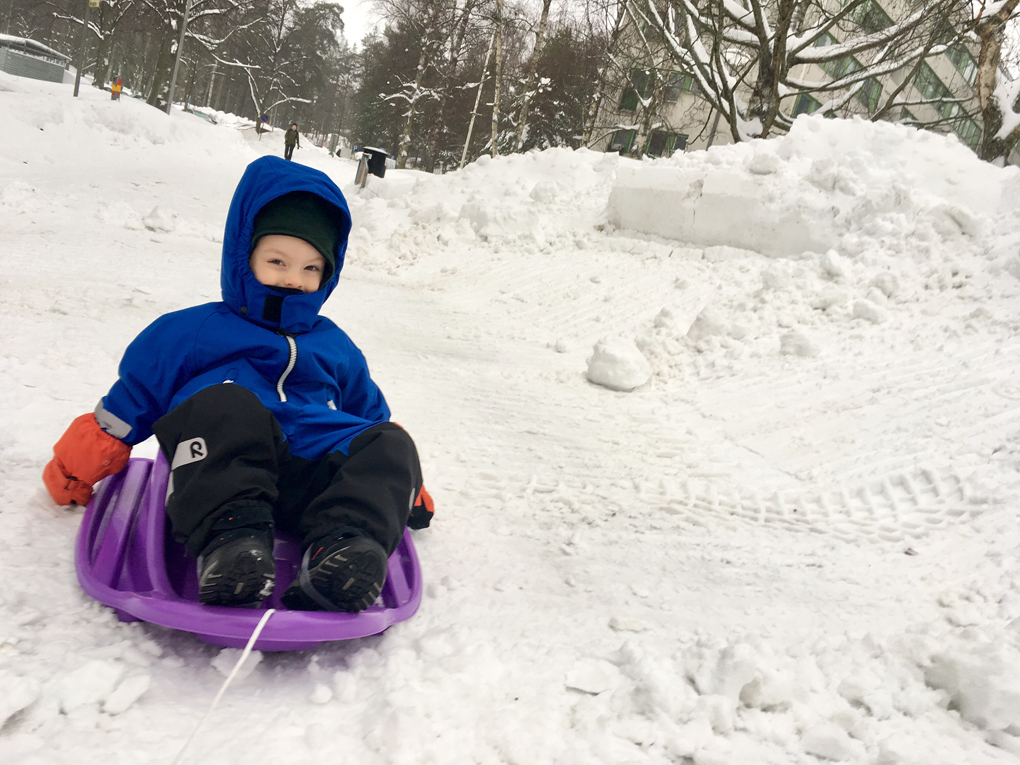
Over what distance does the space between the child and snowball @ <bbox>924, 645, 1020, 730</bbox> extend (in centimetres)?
135

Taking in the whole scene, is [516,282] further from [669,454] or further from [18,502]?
[18,502]

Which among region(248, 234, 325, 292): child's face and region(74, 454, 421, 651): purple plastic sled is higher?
region(248, 234, 325, 292): child's face

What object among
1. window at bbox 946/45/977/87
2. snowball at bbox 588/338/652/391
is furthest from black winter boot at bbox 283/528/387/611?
window at bbox 946/45/977/87

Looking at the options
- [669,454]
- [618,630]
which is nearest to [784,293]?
[669,454]

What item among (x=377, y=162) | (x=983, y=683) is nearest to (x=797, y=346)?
(x=983, y=683)

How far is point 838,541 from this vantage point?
A: 2518mm

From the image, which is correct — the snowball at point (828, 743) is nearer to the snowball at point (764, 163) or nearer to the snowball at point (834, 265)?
the snowball at point (834, 265)

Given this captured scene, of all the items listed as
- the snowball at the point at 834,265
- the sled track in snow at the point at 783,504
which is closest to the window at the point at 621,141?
the snowball at the point at 834,265

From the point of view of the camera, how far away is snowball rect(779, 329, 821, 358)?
427 cm

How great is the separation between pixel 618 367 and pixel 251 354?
2.64 meters

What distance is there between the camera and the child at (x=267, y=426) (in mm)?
1480

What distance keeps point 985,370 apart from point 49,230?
22.3 ft

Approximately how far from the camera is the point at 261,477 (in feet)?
5.21

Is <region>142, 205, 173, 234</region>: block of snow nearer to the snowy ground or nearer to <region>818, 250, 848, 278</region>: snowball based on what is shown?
the snowy ground
